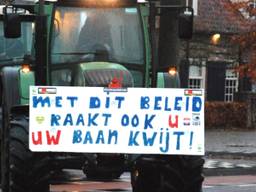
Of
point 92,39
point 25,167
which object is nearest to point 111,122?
point 25,167

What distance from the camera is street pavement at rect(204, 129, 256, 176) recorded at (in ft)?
53.8

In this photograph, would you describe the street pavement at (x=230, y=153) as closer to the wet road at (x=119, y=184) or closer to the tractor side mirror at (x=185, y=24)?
the wet road at (x=119, y=184)

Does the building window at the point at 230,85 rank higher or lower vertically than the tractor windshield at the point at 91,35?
lower

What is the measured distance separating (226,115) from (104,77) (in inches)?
887

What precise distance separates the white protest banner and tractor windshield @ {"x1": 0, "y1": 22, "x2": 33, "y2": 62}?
17.1 feet

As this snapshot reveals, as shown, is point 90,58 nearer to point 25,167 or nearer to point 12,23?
point 12,23

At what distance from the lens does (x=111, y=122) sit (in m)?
8.16

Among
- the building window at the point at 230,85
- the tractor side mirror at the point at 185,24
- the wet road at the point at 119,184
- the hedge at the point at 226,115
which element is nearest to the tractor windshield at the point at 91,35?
the tractor side mirror at the point at 185,24

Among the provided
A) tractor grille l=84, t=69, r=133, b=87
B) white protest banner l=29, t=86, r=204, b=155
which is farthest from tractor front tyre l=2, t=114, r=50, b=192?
tractor grille l=84, t=69, r=133, b=87

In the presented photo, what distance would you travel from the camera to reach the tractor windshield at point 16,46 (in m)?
13.3

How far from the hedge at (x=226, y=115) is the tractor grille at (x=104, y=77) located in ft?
71.3

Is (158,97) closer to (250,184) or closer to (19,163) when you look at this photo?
(19,163)

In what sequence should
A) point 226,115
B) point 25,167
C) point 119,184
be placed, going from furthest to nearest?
1. point 226,115
2. point 119,184
3. point 25,167

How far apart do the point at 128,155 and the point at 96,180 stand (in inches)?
219
